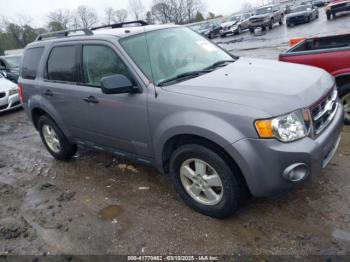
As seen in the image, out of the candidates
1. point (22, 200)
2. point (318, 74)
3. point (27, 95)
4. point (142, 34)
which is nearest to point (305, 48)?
point (318, 74)

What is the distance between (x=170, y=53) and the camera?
3893mm

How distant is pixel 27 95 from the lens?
537 centimetres

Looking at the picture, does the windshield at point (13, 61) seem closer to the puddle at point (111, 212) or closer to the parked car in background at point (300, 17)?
the puddle at point (111, 212)

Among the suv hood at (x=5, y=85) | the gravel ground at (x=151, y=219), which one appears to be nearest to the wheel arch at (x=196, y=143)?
the gravel ground at (x=151, y=219)

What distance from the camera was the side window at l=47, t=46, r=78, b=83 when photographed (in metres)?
4.37

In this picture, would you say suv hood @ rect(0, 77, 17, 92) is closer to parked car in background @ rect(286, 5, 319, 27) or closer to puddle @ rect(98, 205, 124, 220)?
puddle @ rect(98, 205, 124, 220)

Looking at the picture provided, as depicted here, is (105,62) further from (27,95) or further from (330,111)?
(330,111)

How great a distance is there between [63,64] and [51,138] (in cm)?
142

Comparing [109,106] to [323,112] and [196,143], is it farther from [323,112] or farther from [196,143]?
[323,112]

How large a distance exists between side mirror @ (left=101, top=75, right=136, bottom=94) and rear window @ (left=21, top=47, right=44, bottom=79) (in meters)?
2.08

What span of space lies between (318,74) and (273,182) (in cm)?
143

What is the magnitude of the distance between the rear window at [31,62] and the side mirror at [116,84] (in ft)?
6.81

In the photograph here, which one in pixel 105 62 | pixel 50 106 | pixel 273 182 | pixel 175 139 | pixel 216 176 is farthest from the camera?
pixel 50 106

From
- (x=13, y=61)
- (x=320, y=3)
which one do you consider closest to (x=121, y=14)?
(x=320, y=3)
